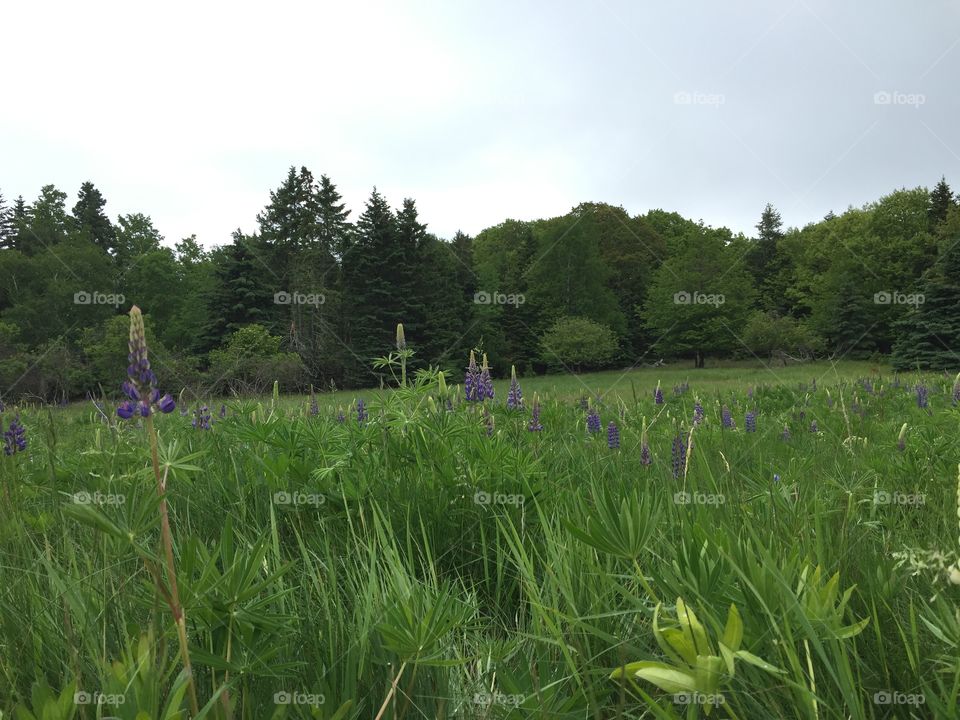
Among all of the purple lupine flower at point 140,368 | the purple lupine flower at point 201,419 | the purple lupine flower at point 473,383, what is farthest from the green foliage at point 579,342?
the purple lupine flower at point 140,368

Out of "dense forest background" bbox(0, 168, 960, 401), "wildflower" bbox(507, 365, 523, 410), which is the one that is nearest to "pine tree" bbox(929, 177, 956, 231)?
"dense forest background" bbox(0, 168, 960, 401)

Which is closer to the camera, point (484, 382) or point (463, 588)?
point (463, 588)

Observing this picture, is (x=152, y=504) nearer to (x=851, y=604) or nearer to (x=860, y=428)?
(x=851, y=604)

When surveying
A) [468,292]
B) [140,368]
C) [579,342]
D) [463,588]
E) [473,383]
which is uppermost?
[468,292]

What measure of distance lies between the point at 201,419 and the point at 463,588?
150 inches

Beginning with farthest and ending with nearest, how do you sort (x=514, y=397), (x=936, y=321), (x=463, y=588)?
(x=936, y=321) → (x=514, y=397) → (x=463, y=588)

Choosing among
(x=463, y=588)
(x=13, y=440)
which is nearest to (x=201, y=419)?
(x=13, y=440)

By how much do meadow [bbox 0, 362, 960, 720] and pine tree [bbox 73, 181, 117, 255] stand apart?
64.2m

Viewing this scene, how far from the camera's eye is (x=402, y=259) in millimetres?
39375

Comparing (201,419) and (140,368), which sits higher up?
(140,368)

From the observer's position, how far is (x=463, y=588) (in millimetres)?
1950

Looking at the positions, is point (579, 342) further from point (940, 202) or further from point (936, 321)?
point (940, 202)

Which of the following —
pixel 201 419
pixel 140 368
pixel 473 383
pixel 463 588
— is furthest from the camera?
pixel 201 419

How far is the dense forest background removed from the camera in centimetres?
3500
